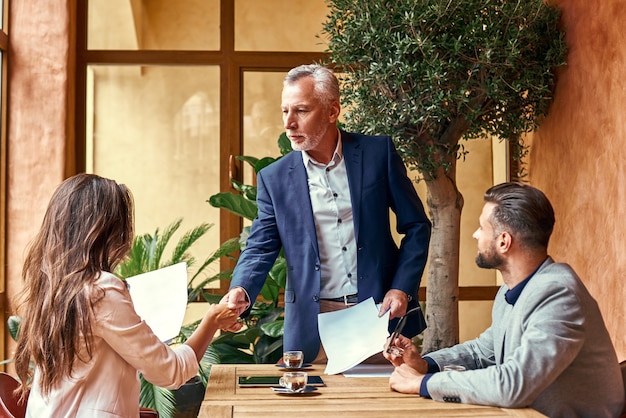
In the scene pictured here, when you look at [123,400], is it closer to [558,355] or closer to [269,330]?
[558,355]

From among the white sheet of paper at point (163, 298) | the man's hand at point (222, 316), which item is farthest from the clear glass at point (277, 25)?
the white sheet of paper at point (163, 298)

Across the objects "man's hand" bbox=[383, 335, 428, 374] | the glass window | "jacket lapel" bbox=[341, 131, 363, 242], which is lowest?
"man's hand" bbox=[383, 335, 428, 374]

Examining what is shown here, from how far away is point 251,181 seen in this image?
6148 mm

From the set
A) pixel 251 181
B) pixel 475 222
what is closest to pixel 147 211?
pixel 251 181

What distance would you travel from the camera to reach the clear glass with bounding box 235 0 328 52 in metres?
6.22

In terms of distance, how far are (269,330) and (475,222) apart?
6.98ft

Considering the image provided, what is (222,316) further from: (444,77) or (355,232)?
(444,77)

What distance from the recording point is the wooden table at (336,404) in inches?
81.0

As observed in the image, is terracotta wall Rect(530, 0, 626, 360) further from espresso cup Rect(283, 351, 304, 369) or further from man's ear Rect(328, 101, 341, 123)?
espresso cup Rect(283, 351, 304, 369)

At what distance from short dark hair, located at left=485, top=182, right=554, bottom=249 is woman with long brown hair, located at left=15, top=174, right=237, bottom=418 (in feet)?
3.31

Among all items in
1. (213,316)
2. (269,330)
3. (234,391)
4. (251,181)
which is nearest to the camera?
(234,391)

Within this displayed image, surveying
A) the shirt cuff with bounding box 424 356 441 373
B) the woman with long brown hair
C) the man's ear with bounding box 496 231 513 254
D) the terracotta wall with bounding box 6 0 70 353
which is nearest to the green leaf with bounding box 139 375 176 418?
the terracotta wall with bounding box 6 0 70 353

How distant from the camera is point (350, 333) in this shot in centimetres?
260

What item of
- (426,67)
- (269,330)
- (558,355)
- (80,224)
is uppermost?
(426,67)
